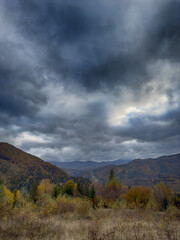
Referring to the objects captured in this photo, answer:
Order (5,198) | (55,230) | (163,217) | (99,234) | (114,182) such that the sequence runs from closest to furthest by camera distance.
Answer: (99,234), (55,230), (163,217), (5,198), (114,182)

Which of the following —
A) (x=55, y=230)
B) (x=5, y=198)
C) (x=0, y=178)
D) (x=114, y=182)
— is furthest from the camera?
(x=114, y=182)

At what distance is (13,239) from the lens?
792cm

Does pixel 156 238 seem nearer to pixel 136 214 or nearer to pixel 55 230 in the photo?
pixel 136 214

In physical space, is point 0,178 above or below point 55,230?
above

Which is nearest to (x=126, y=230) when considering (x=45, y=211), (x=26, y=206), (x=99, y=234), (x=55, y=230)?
(x=99, y=234)

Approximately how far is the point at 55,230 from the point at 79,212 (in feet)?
24.3

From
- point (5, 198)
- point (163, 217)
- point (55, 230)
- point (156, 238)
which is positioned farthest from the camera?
point (5, 198)

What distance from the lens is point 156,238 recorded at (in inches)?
298

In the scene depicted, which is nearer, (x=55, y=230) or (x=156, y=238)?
(x=156, y=238)

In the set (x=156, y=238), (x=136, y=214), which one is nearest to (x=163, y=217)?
(x=136, y=214)

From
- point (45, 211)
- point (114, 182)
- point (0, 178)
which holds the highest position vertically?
point (0, 178)

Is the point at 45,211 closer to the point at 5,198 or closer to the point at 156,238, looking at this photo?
the point at 5,198

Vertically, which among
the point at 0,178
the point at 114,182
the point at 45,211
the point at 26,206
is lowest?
the point at 114,182

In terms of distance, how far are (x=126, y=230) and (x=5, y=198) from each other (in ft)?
31.6
